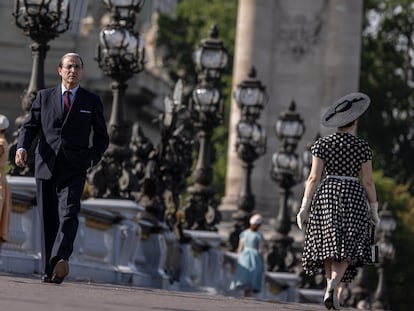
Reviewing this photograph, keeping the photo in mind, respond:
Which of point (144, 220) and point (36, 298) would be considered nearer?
point (36, 298)

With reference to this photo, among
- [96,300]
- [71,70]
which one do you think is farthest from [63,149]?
[96,300]

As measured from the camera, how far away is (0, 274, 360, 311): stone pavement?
16125mm

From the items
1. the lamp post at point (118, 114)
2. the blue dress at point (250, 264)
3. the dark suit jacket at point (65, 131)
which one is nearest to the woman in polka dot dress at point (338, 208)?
the dark suit jacket at point (65, 131)

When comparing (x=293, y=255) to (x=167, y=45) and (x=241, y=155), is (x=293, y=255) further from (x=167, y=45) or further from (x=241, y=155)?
(x=167, y=45)

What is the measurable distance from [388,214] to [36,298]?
39.3m

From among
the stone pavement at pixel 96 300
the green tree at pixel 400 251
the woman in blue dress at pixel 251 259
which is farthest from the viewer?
the green tree at pixel 400 251

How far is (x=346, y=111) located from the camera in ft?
68.9

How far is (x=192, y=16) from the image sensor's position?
291 ft

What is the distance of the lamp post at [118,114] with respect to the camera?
30125mm

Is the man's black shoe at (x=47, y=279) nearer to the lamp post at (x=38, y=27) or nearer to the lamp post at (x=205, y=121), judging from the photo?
the lamp post at (x=38, y=27)

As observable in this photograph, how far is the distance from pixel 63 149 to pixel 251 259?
1504 centimetres

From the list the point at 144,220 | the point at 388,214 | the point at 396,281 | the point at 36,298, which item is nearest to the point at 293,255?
the point at 388,214

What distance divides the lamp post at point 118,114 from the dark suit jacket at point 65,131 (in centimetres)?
936

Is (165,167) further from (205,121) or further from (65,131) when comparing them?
(65,131)
